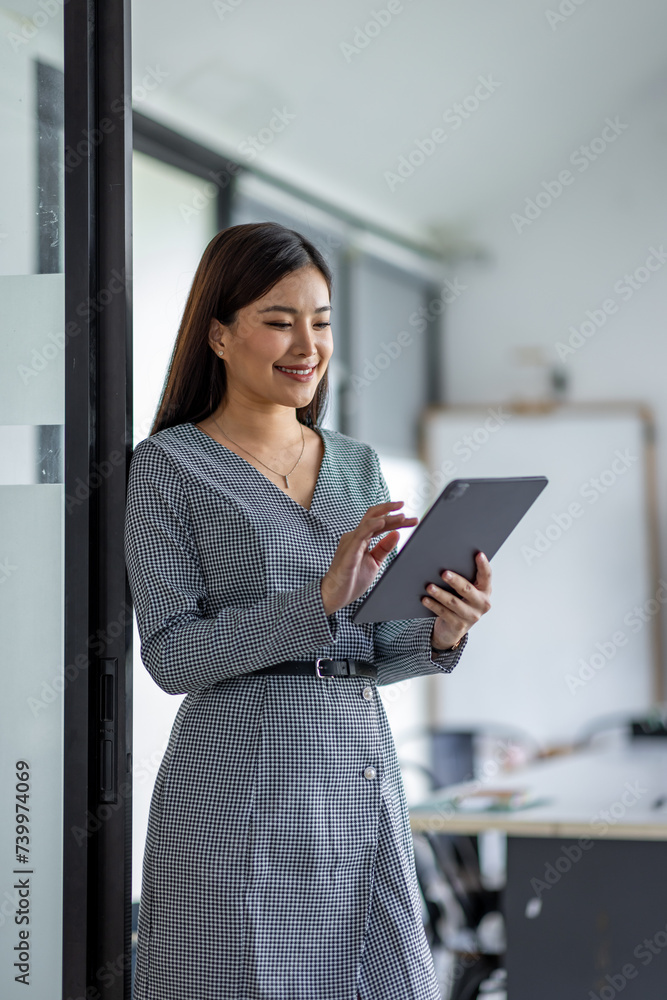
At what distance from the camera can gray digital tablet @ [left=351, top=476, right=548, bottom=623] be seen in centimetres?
136

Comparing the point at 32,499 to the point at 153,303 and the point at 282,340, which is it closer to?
the point at 282,340

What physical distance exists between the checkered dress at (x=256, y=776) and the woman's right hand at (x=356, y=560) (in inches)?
1.1

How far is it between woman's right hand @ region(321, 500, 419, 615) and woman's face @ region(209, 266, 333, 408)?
1.02ft

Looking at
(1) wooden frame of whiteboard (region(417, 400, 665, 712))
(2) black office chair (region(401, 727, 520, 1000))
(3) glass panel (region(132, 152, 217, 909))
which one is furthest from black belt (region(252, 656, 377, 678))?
(1) wooden frame of whiteboard (region(417, 400, 665, 712))

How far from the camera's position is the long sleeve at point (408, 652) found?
1594 millimetres

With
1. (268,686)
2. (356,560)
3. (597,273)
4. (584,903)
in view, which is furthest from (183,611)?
(597,273)

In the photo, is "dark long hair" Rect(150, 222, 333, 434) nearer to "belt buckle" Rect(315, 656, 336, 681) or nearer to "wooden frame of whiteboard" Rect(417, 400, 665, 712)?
"belt buckle" Rect(315, 656, 336, 681)

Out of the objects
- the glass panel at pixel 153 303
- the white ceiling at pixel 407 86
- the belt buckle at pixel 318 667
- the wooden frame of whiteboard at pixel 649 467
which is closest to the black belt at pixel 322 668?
the belt buckle at pixel 318 667

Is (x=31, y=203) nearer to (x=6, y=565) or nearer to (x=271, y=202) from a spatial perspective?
(x=6, y=565)

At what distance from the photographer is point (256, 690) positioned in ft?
4.95

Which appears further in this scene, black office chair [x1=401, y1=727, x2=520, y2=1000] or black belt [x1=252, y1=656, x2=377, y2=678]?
black office chair [x1=401, y1=727, x2=520, y2=1000]

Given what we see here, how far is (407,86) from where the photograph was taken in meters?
4.80

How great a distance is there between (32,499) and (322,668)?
559 mm

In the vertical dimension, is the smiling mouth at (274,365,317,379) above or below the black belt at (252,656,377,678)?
above
